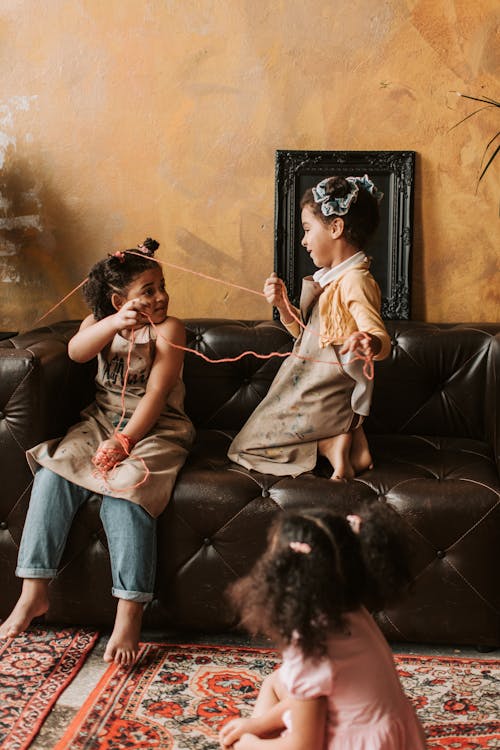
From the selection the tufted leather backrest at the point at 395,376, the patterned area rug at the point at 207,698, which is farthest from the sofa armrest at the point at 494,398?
the patterned area rug at the point at 207,698

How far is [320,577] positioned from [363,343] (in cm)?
85

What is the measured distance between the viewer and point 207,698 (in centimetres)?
191

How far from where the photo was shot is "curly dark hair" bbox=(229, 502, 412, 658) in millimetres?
1270

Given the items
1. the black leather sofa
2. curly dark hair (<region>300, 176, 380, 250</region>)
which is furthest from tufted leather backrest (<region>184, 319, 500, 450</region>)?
curly dark hair (<region>300, 176, 380, 250</region>)

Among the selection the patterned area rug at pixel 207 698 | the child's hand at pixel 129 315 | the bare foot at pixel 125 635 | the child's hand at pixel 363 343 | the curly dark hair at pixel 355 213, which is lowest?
the patterned area rug at pixel 207 698

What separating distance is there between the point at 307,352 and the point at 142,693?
937mm

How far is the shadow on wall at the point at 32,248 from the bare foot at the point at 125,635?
4.23 feet

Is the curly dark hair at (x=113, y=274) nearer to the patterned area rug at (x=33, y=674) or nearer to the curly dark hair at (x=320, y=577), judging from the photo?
the patterned area rug at (x=33, y=674)

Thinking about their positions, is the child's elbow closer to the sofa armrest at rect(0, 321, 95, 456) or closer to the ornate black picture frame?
the sofa armrest at rect(0, 321, 95, 456)

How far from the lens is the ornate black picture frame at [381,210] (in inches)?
114

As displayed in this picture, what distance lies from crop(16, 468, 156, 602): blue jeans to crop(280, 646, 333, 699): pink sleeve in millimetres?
885

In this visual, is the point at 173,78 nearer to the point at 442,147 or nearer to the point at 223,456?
the point at 442,147

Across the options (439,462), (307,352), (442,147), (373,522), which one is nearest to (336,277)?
(307,352)

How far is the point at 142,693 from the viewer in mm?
1933
